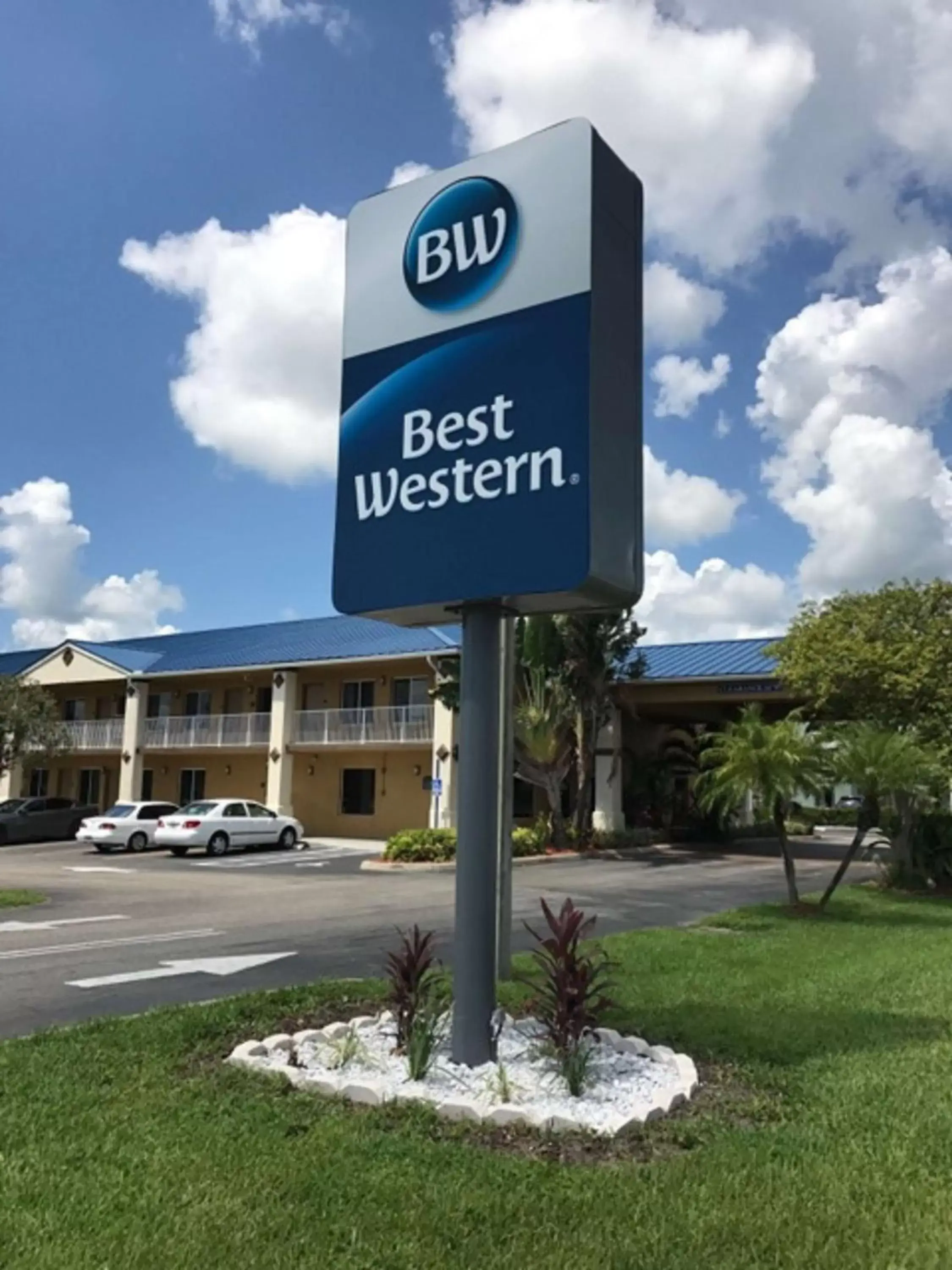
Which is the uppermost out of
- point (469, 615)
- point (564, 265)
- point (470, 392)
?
point (564, 265)

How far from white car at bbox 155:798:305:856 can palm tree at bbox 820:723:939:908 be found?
18.2 m

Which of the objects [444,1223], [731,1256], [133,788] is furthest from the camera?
[133,788]

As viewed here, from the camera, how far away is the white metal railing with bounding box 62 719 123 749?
4081cm

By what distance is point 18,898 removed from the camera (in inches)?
677

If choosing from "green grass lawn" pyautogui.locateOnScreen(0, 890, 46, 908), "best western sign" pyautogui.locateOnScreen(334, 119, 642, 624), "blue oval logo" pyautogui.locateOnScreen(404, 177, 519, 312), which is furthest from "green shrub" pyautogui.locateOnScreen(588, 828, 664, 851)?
"blue oval logo" pyautogui.locateOnScreen(404, 177, 519, 312)

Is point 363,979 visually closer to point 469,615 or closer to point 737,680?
point 469,615

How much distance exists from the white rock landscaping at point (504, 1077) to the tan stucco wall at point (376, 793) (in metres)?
27.0

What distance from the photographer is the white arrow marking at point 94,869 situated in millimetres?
24812

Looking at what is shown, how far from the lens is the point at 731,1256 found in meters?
3.70

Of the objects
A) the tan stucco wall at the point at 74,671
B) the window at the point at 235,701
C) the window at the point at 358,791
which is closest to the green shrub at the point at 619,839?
the window at the point at 358,791

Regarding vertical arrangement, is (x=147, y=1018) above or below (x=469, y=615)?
below

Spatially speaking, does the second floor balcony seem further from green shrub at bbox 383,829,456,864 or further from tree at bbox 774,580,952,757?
tree at bbox 774,580,952,757

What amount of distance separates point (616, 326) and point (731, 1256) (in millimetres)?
4927

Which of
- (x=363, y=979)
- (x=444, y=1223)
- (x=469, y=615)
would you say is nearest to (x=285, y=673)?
(x=363, y=979)
